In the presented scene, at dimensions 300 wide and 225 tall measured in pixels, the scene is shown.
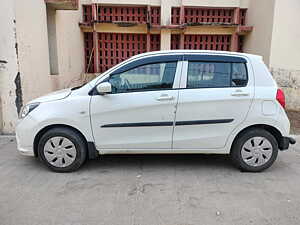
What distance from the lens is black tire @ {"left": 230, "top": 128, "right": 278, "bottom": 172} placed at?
3436 millimetres

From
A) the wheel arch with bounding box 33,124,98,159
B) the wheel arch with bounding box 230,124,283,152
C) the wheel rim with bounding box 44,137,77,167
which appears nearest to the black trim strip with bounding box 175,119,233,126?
the wheel arch with bounding box 230,124,283,152

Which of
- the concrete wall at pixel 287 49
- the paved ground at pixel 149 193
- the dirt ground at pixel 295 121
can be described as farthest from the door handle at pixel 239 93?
the concrete wall at pixel 287 49

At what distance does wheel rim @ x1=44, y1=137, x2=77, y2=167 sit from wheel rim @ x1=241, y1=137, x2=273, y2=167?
8.29ft

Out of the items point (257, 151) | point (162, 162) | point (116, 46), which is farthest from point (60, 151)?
point (116, 46)

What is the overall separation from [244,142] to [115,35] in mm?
7037

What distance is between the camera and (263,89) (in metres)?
3.37

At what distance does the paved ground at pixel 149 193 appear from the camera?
247 centimetres

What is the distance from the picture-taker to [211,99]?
3301 mm

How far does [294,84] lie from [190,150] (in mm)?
5913

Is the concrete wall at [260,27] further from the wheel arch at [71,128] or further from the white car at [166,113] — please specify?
the wheel arch at [71,128]

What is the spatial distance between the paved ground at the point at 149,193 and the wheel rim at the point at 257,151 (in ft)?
0.65

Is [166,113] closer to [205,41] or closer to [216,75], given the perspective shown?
[216,75]

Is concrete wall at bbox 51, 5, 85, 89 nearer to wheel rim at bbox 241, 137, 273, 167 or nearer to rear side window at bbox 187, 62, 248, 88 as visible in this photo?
rear side window at bbox 187, 62, 248, 88

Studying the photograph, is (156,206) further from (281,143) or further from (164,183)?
(281,143)
